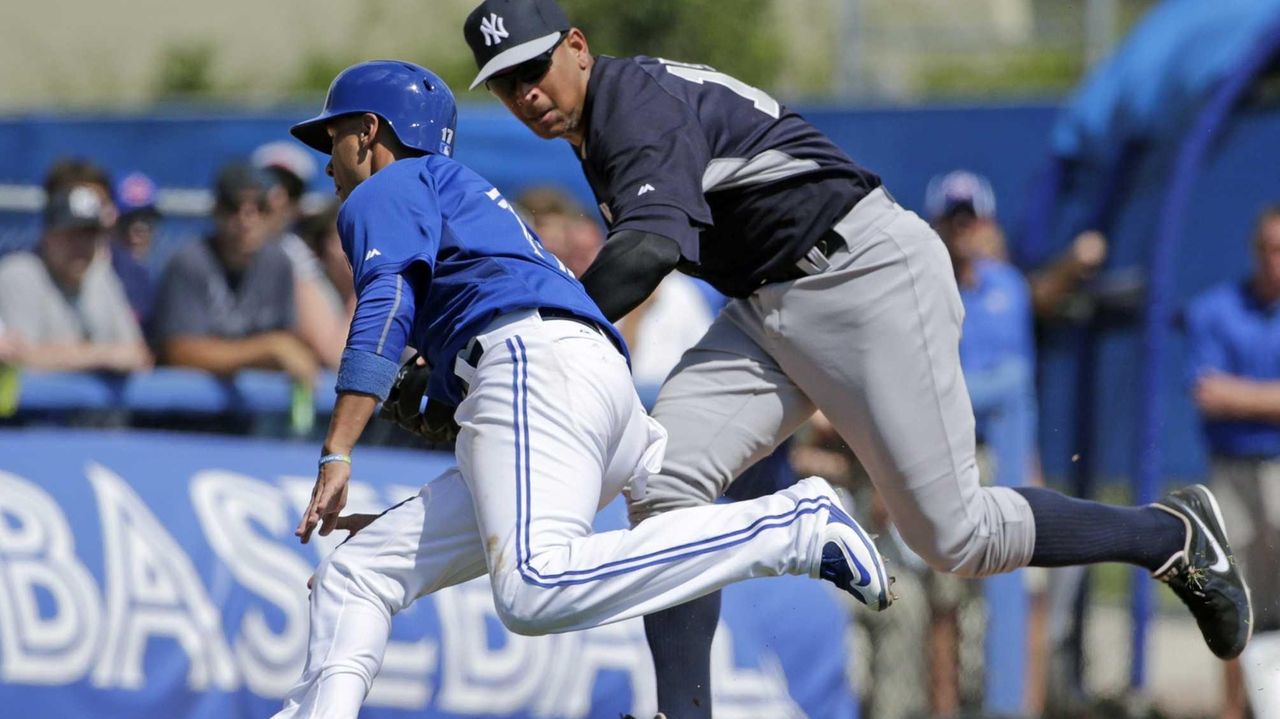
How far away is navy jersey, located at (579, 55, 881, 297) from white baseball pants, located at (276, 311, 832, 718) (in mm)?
398

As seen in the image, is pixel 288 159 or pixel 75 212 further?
pixel 288 159

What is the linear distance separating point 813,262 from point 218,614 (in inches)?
120

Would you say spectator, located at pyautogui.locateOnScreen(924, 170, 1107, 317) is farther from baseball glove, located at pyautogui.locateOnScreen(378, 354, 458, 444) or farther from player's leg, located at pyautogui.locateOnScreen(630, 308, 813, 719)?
baseball glove, located at pyautogui.locateOnScreen(378, 354, 458, 444)

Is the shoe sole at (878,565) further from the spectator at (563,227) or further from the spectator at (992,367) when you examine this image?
the spectator at (563,227)

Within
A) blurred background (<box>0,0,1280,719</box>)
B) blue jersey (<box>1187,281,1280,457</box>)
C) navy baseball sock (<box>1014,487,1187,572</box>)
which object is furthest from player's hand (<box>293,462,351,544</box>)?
blue jersey (<box>1187,281,1280,457</box>)

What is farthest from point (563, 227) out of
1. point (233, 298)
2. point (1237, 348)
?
point (1237, 348)

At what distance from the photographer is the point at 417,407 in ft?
15.5

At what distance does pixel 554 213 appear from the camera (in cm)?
802

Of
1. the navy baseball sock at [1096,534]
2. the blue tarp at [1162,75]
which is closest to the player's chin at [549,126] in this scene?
the navy baseball sock at [1096,534]

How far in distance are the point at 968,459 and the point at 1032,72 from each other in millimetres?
16600

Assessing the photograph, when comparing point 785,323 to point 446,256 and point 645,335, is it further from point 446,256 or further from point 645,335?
point 645,335

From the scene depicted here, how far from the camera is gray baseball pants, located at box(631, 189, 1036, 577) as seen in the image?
4.82m

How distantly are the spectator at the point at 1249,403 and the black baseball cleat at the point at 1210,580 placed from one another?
343cm

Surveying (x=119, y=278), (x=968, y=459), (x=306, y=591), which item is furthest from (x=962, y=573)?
(x=119, y=278)
